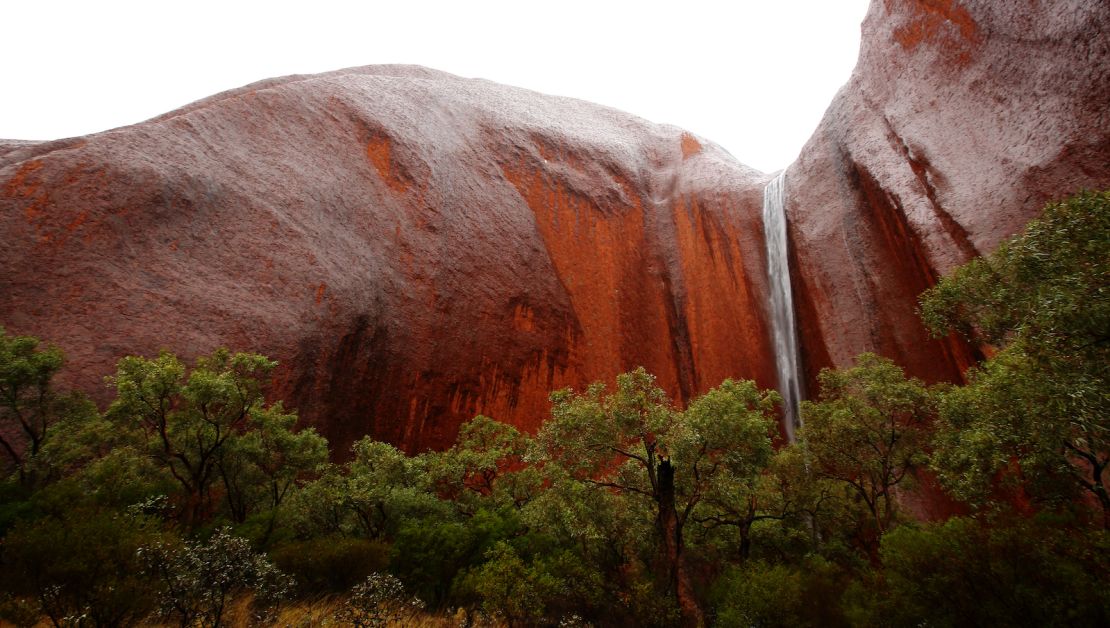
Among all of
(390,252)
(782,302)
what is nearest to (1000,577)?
(782,302)

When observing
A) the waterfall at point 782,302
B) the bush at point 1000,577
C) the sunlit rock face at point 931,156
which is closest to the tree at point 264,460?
the bush at point 1000,577

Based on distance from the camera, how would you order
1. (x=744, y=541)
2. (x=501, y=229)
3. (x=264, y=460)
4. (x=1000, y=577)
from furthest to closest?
(x=501, y=229) → (x=264, y=460) → (x=744, y=541) → (x=1000, y=577)

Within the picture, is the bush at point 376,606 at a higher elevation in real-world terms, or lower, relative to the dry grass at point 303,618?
higher

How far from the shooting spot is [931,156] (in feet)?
64.7

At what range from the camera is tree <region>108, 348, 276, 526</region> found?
40.4 feet

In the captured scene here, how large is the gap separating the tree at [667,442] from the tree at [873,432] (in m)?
2.81

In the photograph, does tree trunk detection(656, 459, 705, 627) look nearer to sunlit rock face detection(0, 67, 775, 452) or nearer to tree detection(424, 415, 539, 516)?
tree detection(424, 415, 539, 516)

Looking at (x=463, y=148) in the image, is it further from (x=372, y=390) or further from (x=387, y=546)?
(x=387, y=546)

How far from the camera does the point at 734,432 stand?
38.9ft

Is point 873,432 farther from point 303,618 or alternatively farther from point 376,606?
point 303,618

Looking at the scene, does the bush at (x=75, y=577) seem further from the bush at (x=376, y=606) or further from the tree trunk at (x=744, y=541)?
the tree trunk at (x=744, y=541)

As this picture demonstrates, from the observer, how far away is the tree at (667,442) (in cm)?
1180

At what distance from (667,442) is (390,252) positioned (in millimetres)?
16590

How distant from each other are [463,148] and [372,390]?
1571cm
